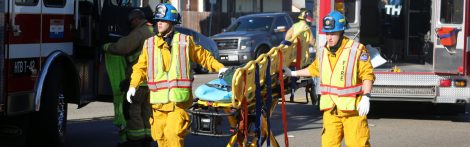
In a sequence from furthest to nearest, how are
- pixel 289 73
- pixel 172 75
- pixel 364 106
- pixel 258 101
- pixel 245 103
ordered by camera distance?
1. pixel 289 73
2. pixel 258 101
3. pixel 245 103
4. pixel 172 75
5. pixel 364 106

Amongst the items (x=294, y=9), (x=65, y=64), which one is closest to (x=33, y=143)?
(x=65, y=64)

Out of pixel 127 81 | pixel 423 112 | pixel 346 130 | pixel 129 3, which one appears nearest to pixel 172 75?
pixel 346 130

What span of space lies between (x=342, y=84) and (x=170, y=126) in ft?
5.04

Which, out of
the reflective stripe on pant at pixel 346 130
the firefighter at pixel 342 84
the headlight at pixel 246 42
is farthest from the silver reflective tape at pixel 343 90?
the headlight at pixel 246 42

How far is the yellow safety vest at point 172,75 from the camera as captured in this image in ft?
27.7

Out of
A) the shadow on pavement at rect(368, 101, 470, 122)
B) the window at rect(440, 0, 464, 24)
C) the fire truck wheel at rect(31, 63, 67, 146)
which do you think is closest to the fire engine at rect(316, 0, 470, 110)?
the window at rect(440, 0, 464, 24)

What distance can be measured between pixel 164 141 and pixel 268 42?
18100mm

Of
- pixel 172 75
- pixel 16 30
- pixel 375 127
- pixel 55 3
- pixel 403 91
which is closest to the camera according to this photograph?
pixel 172 75

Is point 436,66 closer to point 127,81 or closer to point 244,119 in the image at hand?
point 127,81

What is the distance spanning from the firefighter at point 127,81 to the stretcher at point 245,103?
159 cm

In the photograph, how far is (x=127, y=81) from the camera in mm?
10578

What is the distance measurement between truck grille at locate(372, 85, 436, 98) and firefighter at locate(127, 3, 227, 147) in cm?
600

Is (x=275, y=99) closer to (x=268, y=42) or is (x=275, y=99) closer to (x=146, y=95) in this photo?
(x=146, y=95)

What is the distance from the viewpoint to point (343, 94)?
838 cm
